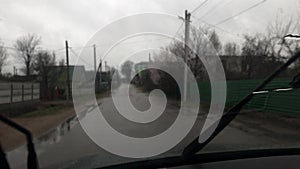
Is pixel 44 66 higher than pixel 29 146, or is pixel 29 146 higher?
pixel 44 66

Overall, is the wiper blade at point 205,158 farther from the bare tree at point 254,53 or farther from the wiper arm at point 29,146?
the bare tree at point 254,53

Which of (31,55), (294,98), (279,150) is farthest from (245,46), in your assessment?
(31,55)

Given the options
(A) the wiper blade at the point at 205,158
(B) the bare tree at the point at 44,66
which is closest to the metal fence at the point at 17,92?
(B) the bare tree at the point at 44,66

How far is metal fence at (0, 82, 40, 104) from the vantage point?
71.8ft

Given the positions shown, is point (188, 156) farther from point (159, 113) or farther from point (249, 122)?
point (159, 113)

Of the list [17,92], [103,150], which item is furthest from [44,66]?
[103,150]

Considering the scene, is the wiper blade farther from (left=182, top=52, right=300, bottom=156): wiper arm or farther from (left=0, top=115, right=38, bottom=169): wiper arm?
(left=0, top=115, right=38, bottom=169): wiper arm

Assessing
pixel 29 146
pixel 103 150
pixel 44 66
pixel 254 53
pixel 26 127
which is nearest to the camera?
pixel 29 146

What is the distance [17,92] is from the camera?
981 inches

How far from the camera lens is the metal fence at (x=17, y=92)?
21.9m

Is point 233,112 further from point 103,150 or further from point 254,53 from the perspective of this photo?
point 254,53

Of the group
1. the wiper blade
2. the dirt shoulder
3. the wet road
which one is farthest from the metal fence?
the wiper blade

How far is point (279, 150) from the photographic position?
2951 millimetres

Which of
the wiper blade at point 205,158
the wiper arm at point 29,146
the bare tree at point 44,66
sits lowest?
the wiper blade at point 205,158
